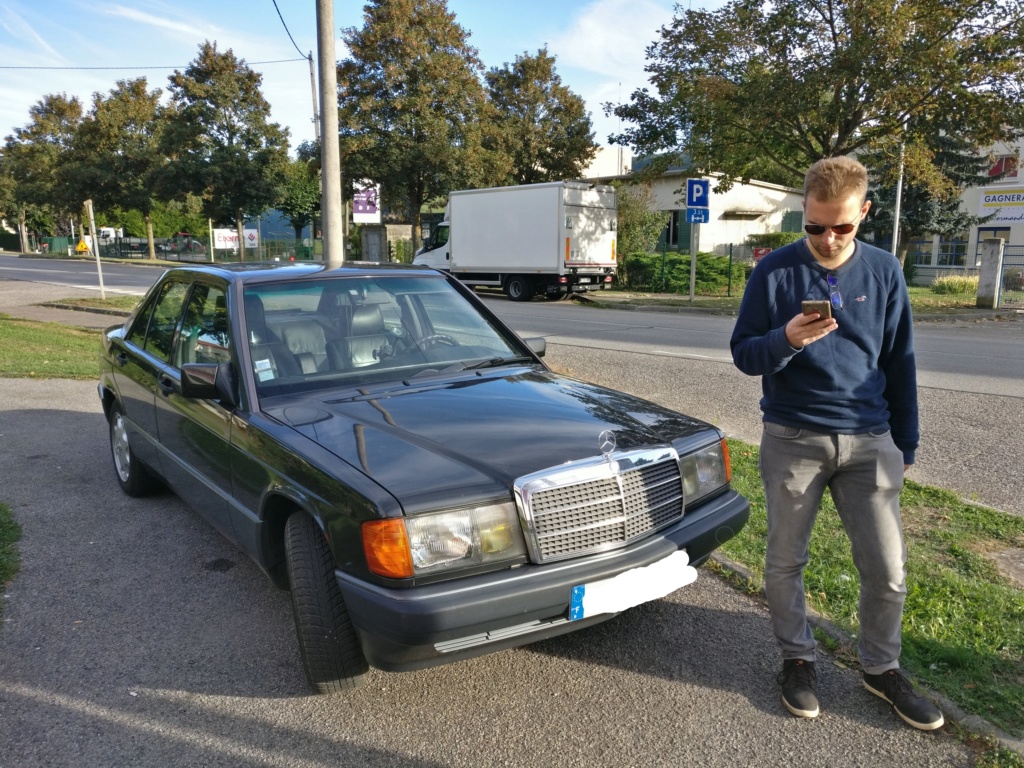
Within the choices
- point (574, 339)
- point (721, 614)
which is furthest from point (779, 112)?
point (721, 614)

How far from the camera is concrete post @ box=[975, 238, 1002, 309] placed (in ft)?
64.0

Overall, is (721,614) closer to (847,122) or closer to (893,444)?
(893,444)

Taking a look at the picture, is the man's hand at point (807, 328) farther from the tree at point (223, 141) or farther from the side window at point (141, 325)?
the tree at point (223, 141)

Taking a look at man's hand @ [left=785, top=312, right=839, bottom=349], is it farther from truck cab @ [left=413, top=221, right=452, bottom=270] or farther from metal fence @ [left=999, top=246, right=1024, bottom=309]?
metal fence @ [left=999, top=246, right=1024, bottom=309]

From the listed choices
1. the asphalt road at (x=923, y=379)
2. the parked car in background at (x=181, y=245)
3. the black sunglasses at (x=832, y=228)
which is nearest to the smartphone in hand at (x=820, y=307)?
the black sunglasses at (x=832, y=228)

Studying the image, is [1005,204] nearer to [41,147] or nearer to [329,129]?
[329,129]

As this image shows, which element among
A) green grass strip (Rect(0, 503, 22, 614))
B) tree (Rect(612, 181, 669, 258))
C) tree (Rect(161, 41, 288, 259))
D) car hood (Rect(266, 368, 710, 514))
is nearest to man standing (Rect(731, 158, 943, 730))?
car hood (Rect(266, 368, 710, 514))

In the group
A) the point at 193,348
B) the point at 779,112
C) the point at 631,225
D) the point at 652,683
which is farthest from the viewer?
the point at 631,225

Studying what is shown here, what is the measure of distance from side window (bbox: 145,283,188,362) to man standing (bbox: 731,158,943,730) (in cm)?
320

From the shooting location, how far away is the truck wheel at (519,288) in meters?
23.6

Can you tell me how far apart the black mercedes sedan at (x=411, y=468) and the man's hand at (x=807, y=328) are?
0.73 m

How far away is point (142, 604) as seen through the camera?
3.77 metres

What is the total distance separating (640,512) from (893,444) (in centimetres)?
91

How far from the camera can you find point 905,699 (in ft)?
9.14
